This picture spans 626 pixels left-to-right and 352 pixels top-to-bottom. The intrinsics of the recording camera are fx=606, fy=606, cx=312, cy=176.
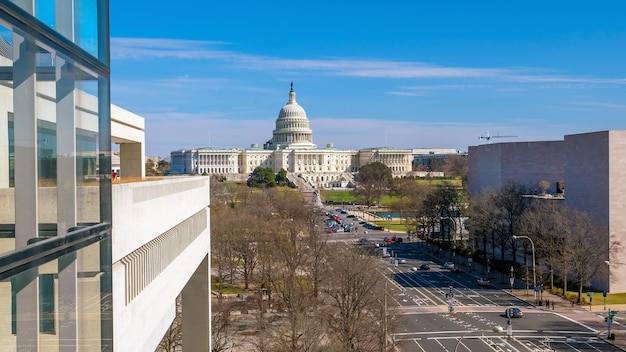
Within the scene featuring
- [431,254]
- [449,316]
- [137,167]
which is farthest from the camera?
[431,254]

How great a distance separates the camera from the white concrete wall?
7195 millimetres

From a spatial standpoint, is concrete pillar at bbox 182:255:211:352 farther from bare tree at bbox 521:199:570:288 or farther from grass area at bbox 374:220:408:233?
grass area at bbox 374:220:408:233

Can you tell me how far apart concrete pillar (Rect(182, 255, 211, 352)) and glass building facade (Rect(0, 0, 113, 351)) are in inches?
577

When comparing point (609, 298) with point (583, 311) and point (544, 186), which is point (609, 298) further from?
point (544, 186)

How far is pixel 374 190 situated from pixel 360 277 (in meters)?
91.4

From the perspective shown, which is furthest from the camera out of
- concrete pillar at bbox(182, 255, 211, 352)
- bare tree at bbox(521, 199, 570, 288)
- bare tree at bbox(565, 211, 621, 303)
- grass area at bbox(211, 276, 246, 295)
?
grass area at bbox(211, 276, 246, 295)

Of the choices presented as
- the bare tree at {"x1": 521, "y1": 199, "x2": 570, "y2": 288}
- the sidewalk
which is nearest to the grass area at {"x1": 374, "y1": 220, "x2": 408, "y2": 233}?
the sidewalk

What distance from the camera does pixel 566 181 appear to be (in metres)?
49.3

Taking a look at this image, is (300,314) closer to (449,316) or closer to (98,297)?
(449,316)

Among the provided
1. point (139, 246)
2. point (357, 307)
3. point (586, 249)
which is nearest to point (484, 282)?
point (586, 249)

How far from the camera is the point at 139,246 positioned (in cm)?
833

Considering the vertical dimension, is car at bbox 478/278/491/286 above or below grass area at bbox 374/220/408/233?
below

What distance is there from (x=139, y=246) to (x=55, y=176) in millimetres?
4806

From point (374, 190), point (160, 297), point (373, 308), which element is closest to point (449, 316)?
point (373, 308)
